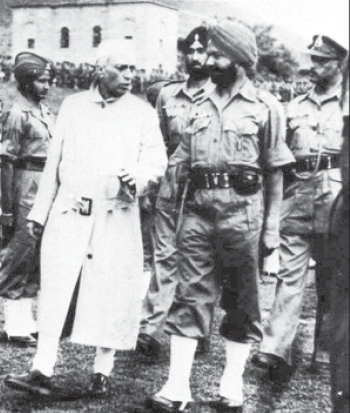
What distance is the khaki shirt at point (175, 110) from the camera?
286 inches

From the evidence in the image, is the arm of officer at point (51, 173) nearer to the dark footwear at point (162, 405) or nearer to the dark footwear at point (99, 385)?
the dark footwear at point (99, 385)

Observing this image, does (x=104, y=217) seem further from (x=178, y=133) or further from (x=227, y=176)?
(x=178, y=133)

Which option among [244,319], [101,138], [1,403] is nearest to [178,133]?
[101,138]

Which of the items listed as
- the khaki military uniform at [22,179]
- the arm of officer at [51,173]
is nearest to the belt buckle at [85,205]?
the arm of officer at [51,173]

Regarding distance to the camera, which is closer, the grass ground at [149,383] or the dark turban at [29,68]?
the grass ground at [149,383]

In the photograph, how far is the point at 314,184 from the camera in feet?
21.9

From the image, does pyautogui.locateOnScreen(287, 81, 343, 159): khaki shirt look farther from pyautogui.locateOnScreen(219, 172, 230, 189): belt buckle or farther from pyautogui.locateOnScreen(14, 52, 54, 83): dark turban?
pyautogui.locateOnScreen(14, 52, 54, 83): dark turban

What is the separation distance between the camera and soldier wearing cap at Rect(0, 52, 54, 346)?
7176 mm

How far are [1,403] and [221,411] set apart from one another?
3.94ft

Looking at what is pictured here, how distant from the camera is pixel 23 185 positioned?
725 cm

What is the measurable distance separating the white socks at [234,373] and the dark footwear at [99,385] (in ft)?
2.21

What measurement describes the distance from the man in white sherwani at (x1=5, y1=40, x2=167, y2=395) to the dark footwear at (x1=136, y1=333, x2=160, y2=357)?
111 cm

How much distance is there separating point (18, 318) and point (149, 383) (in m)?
1.46

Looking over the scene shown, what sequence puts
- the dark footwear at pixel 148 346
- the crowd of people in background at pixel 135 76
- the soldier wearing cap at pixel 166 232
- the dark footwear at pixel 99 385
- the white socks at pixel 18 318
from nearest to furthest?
the dark footwear at pixel 99 385 → the dark footwear at pixel 148 346 → the soldier wearing cap at pixel 166 232 → the white socks at pixel 18 318 → the crowd of people in background at pixel 135 76
